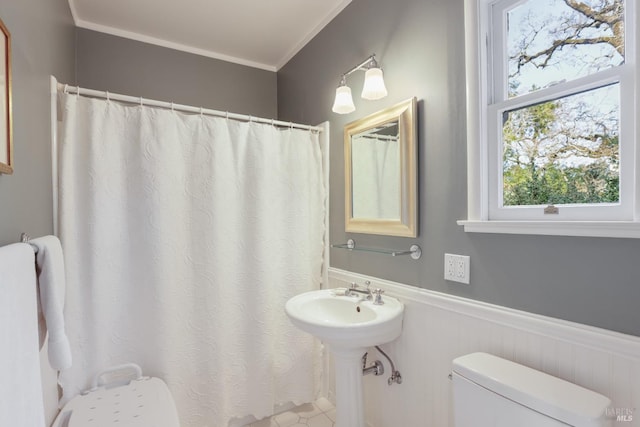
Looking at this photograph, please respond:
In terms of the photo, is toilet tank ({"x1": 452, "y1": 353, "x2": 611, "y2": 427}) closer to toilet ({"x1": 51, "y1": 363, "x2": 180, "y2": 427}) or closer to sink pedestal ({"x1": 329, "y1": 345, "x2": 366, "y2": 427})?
sink pedestal ({"x1": 329, "y1": 345, "x2": 366, "y2": 427})

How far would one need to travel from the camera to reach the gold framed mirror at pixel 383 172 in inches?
59.9

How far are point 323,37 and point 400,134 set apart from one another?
1094 millimetres

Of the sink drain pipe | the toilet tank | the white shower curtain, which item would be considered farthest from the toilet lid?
the toilet tank

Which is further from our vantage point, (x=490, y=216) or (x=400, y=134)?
(x=400, y=134)

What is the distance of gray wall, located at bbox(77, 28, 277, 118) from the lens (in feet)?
7.13

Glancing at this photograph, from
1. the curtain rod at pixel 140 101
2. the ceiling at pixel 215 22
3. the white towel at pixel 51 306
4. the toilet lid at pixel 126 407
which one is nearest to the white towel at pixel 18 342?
the white towel at pixel 51 306

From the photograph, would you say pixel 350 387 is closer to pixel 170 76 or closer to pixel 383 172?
pixel 383 172

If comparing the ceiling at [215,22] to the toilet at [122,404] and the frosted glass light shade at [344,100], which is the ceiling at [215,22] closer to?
the frosted glass light shade at [344,100]

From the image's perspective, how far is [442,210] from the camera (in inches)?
55.1

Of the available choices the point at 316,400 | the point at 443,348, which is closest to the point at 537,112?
the point at 443,348

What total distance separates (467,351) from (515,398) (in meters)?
0.36

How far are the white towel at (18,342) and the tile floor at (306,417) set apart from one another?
155 cm

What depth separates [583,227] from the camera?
944 millimetres

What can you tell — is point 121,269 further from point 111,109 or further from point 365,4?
point 365,4
